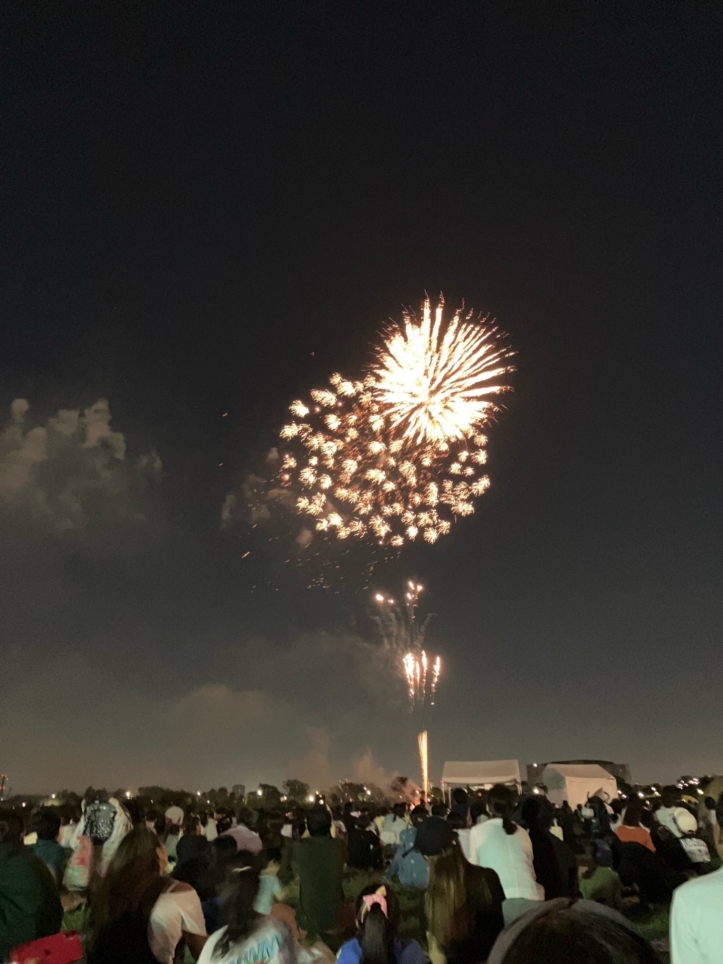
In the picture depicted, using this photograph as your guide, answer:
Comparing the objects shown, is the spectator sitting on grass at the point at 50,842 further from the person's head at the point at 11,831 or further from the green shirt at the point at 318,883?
the green shirt at the point at 318,883

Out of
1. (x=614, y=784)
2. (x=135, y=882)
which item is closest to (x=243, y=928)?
(x=135, y=882)

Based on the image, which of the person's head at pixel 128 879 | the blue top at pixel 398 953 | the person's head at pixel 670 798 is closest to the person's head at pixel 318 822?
the person's head at pixel 128 879

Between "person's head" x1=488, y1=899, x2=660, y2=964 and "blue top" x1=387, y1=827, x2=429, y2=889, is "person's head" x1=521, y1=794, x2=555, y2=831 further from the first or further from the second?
"person's head" x1=488, y1=899, x2=660, y2=964

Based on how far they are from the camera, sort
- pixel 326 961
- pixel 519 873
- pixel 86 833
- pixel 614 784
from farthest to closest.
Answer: pixel 614 784, pixel 86 833, pixel 519 873, pixel 326 961

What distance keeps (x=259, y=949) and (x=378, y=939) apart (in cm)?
76

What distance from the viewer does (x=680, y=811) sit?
39.6 feet

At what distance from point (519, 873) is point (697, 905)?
3650mm

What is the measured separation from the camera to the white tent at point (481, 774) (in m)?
37.6

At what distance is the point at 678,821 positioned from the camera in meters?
11.9

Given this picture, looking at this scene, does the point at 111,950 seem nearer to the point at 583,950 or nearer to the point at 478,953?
the point at 478,953

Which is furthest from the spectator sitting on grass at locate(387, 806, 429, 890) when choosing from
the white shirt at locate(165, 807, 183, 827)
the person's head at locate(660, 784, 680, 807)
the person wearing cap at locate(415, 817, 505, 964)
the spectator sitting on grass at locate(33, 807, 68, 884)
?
the person wearing cap at locate(415, 817, 505, 964)

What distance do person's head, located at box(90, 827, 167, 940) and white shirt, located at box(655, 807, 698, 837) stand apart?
10.0 metres

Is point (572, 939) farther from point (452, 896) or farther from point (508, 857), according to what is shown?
point (508, 857)

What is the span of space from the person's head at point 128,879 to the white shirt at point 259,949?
994 mm
